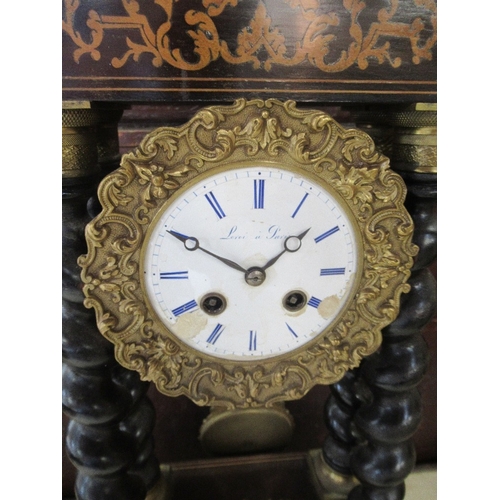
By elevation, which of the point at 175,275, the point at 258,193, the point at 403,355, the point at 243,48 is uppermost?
the point at 243,48

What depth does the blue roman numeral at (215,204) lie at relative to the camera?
1.85 ft

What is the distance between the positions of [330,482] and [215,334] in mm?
496

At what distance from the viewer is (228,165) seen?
56 cm

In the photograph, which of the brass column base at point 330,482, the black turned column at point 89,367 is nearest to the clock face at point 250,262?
the black turned column at point 89,367

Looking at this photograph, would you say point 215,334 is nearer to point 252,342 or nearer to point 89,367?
point 252,342

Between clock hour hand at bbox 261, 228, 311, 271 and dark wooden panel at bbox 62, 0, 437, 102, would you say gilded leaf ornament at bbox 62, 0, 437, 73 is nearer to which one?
dark wooden panel at bbox 62, 0, 437, 102

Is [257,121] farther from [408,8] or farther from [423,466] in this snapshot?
[423,466]

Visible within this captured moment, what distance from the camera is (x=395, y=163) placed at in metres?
0.67

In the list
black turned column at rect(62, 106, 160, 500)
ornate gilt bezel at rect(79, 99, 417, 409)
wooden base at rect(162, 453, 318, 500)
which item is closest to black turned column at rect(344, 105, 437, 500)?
ornate gilt bezel at rect(79, 99, 417, 409)

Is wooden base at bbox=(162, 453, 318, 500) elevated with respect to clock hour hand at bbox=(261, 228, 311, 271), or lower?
lower

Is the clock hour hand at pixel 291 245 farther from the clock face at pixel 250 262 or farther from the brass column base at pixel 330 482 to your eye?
the brass column base at pixel 330 482

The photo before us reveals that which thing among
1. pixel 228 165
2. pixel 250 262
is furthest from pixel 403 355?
pixel 228 165

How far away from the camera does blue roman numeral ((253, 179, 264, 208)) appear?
568 millimetres

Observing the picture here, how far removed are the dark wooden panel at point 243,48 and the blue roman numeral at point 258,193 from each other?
105 mm
